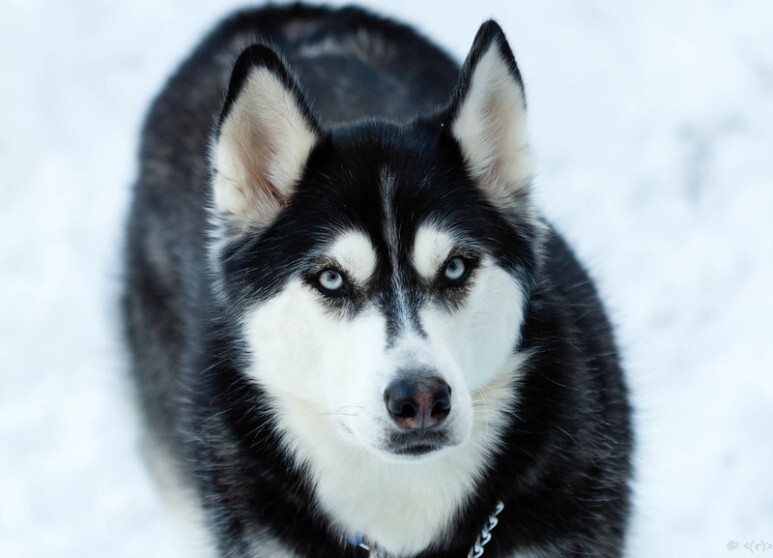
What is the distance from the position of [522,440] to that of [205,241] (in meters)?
1.52

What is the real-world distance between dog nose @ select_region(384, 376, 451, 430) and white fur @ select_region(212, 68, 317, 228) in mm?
765

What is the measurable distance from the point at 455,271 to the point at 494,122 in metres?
0.53

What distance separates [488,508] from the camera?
3160 millimetres

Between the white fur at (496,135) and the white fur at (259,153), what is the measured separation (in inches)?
18.3

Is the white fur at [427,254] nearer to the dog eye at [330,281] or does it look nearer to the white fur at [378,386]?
the white fur at [378,386]

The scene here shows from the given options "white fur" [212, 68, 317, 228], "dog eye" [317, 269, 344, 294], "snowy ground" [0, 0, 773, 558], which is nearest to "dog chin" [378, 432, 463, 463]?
"dog eye" [317, 269, 344, 294]

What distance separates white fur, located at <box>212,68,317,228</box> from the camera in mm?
2992

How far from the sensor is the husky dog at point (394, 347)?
2.85m

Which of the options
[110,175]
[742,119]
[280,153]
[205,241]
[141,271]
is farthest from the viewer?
[110,175]

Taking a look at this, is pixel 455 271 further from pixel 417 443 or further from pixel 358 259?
pixel 417 443

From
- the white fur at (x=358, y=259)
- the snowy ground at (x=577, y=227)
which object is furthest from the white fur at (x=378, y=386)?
the snowy ground at (x=577, y=227)

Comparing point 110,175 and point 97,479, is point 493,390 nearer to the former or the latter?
point 97,479

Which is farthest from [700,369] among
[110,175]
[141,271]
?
[110,175]

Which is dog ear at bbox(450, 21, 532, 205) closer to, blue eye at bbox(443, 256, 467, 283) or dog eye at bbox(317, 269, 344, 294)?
blue eye at bbox(443, 256, 467, 283)
